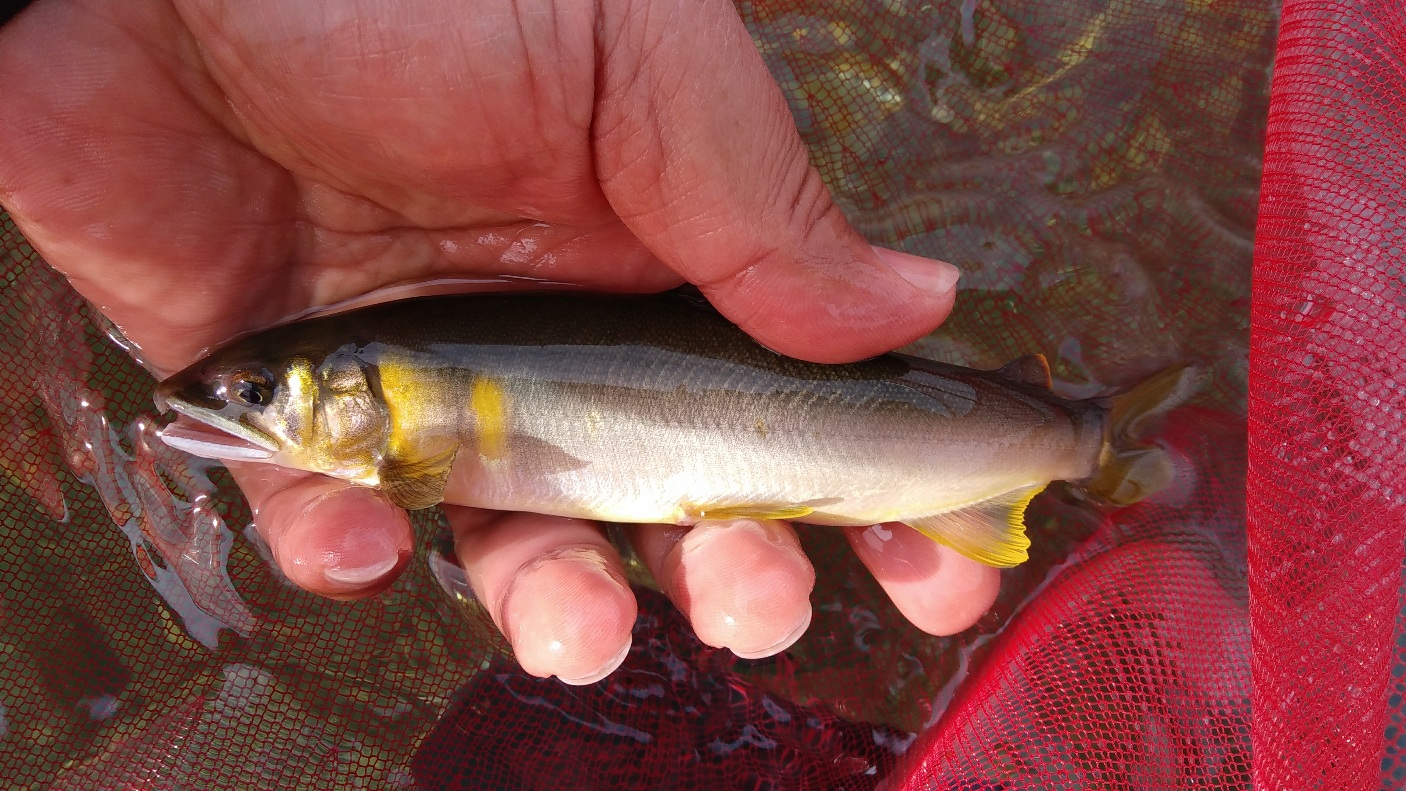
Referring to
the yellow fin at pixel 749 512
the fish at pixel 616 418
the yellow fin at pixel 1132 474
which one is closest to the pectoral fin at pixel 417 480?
the fish at pixel 616 418

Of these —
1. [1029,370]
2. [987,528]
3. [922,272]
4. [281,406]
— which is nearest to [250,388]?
[281,406]

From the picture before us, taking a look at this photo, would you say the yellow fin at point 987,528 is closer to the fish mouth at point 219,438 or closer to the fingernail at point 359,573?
the fingernail at point 359,573

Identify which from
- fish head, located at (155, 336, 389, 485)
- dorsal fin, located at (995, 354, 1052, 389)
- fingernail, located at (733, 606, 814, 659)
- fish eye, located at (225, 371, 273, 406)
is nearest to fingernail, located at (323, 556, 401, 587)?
fish head, located at (155, 336, 389, 485)

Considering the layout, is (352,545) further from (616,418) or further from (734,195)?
(734,195)

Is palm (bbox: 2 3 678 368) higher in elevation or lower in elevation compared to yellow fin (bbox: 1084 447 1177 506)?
higher

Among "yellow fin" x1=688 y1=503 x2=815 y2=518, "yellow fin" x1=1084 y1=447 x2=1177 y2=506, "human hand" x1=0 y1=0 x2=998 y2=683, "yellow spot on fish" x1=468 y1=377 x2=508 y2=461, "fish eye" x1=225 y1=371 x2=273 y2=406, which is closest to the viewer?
"human hand" x1=0 y1=0 x2=998 y2=683

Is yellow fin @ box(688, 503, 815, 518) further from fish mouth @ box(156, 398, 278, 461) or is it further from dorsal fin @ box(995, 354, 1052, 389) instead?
fish mouth @ box(156, 398, 278, 461)

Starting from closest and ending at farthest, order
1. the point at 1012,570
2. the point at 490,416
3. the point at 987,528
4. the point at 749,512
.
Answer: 1. the point at 490,416
2. the point at 749,512
3. the point at 987,528
4. the point at 1012,570
